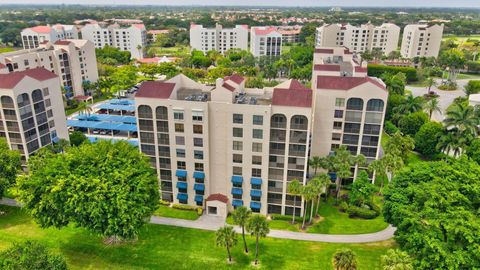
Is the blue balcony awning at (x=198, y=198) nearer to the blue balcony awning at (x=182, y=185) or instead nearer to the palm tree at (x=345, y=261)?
the blue balcony awning at (x=182, y=185)

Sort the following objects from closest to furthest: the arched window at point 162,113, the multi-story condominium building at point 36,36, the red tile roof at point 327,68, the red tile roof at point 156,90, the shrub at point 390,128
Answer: the red tile roof at point 156,90
the arched window at point 162,113
the red tile roof at point 327,68
the shrub at point 390,128
the multi-story condominium building at point 36,36

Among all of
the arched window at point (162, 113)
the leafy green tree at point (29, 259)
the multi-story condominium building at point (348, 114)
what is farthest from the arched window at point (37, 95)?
the multi-story condominium building at point (348, 114)

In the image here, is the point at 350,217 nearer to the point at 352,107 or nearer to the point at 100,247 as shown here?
the point at 352,107

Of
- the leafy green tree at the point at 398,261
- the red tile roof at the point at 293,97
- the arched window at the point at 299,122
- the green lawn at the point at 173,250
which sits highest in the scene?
the red tile roof at the point at 293,97

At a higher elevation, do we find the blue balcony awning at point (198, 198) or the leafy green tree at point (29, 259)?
the leafy green tree at point (29, 259)

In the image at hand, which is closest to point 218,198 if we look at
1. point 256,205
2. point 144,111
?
point 256,205

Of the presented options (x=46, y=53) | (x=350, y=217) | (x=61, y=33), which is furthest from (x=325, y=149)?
(x=61, y=33)
